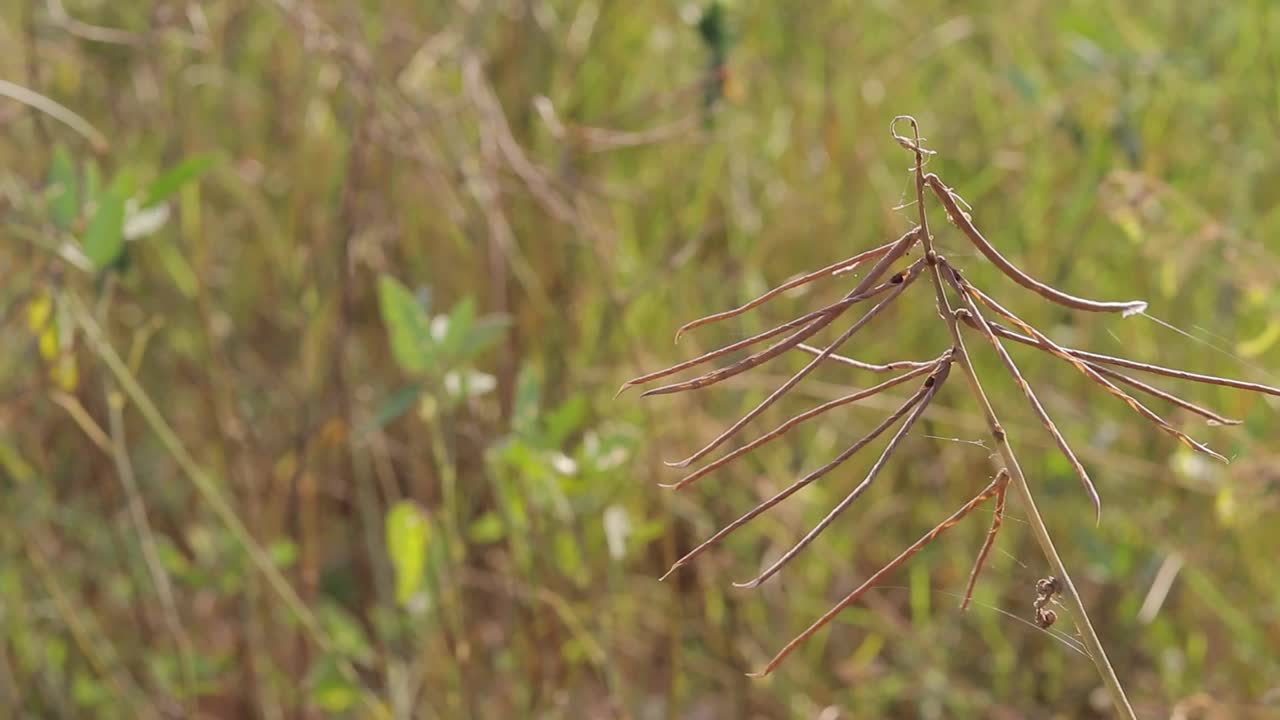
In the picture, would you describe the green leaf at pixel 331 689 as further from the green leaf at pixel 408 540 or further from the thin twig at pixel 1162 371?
the thin twig at pixel 1162 371

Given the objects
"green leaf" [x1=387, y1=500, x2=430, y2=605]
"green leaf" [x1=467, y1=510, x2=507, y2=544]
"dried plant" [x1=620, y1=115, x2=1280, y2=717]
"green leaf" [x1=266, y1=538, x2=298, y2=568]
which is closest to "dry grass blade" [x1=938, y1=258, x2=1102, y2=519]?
"dried plant" [x1=620, y1=115, x2=1280, y2=717]

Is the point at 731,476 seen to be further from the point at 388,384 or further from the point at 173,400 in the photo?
the point at 173,400

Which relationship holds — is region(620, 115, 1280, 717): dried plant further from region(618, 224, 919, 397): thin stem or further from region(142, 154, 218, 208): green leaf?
region(142, 154, 218, 208): green leaf

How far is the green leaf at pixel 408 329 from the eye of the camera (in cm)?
108

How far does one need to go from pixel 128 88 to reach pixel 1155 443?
4.71ft

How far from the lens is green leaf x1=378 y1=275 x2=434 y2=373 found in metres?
1.08

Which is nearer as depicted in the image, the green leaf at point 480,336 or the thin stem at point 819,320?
the thin stem at point 819,320

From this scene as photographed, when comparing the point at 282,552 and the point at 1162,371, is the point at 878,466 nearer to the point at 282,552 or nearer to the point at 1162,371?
the point at 1162,371

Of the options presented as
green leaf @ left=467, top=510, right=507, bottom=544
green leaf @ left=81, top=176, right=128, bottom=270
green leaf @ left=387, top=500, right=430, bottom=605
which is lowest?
green leaf @ left=467, top=510, right=507, bottom=544

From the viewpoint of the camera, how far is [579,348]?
1.70 m

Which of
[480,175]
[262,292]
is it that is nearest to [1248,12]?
[480,175]

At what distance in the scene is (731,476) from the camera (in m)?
1.61

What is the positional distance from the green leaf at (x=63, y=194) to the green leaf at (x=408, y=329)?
26cm

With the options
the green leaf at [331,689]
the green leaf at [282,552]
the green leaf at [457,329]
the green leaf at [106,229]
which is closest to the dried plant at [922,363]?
the green leaf at [457,329]
